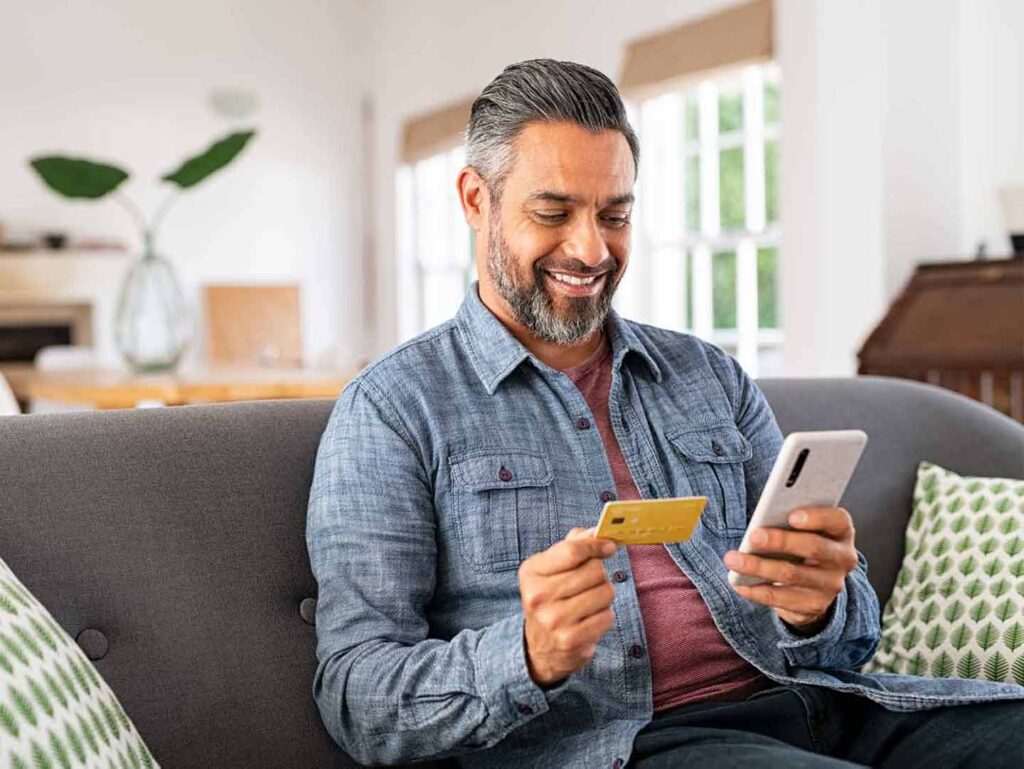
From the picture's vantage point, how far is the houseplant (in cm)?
440

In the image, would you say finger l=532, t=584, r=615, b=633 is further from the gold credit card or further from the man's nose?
the man's nose

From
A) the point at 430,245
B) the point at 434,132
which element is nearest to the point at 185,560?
the point at 434,132

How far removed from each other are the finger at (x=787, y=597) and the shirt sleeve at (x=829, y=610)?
0.32ft

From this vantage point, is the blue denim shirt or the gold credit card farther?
the blue denim shirt

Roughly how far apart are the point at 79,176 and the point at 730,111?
3060 mm

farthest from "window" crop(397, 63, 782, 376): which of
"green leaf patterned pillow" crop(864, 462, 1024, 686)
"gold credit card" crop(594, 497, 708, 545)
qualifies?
"gold credit card" crop(594, 497, 708, 545)

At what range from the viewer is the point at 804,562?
148 cm

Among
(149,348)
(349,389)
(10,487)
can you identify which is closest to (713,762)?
(349,389)

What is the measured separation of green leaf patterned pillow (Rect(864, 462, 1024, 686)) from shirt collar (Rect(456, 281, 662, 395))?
0.55m

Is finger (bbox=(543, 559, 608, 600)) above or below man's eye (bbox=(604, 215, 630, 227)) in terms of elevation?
below

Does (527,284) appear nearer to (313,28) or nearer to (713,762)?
(713,762)

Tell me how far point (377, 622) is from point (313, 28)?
9.20 metres

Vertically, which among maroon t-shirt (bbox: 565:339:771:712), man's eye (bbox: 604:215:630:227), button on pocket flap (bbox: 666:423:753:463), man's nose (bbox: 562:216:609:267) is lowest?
maroon t-shirt (bbox: 565:339:771:712)

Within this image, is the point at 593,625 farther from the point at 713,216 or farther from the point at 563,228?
the point at 713,216
